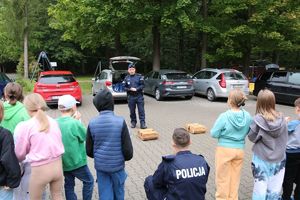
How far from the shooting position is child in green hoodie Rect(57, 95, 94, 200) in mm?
4547

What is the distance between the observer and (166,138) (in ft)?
32.8

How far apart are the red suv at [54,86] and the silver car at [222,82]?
255 inches

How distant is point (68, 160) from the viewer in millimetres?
4625

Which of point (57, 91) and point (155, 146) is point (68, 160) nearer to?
point (155, 146)

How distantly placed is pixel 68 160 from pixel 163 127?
23.6ft

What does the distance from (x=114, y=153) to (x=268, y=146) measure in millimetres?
1918

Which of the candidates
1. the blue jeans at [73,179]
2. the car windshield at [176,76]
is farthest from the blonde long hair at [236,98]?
the car windshield at [176,76]

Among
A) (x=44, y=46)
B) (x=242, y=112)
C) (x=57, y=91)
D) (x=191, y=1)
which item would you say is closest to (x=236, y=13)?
(x=191, y=1)

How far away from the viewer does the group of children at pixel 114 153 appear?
357cm

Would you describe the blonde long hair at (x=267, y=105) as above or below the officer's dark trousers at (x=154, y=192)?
above

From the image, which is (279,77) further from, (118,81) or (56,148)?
(56,148)

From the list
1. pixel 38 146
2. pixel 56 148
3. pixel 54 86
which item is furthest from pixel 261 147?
pixel 54 86

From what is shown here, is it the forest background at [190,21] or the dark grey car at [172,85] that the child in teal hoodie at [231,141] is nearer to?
the dark grey car at [172,85]

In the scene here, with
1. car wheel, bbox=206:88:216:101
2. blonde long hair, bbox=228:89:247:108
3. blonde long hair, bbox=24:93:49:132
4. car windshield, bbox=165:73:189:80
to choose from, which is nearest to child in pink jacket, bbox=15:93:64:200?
blonde long hair, bbox=24:93:49:132
